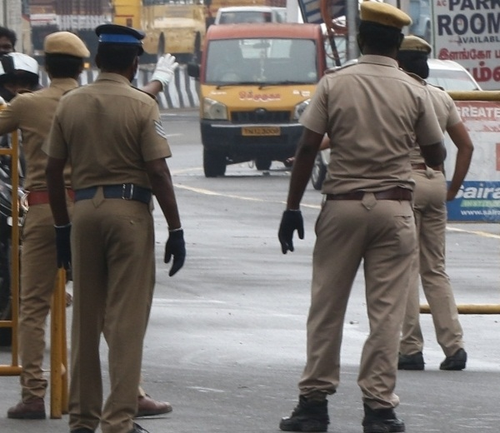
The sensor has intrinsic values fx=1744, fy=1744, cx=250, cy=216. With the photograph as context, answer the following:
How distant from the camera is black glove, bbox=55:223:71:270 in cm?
702

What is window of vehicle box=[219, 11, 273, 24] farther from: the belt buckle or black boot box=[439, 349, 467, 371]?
the belt buckle

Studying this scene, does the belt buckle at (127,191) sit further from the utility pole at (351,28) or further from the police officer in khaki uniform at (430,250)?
the utility pole at (351,28)

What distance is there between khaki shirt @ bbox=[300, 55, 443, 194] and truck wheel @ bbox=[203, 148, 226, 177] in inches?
754

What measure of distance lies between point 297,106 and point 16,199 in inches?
721

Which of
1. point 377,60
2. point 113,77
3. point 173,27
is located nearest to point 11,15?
point 173,27

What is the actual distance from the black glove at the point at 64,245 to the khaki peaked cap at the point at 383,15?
156 cm

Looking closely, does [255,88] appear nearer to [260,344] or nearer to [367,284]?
[260,344]

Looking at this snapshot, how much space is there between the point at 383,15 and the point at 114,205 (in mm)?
1458

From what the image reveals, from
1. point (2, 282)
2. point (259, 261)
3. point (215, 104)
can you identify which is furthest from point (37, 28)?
point (2, 282)

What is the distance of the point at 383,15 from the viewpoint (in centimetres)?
732

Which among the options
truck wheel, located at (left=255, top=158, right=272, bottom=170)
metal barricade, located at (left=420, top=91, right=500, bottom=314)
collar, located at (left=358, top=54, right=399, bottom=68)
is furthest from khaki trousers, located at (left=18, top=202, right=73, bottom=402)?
truck wheel, located at (left=255, top=158, right=272, bottom=170)

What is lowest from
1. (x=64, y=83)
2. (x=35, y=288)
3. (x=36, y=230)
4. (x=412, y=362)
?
(x=412, y=362)

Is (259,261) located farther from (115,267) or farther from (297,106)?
(297,106)

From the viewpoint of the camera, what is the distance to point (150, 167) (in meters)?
6.75
